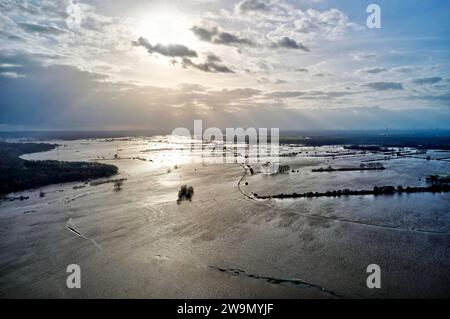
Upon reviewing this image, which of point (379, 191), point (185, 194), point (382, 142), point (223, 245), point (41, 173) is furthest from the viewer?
point (382, 142)

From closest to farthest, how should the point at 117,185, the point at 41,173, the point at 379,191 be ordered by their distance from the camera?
the point at 379,191
the point at 117,185
the point at 41,173

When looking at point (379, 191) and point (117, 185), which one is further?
point (117, 185)

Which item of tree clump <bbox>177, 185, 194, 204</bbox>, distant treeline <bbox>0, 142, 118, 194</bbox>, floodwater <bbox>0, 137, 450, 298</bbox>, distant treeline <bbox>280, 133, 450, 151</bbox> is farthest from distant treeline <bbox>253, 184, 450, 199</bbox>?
distant treeline <bbox>280, 133, 450, 151</bbox>

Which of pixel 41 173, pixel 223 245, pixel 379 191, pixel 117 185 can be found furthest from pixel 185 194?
pixel 41 173

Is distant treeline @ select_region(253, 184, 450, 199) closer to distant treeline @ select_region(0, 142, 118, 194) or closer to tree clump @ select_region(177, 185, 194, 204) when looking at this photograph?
tree clump @ select_region(177, 185, 194, 204)

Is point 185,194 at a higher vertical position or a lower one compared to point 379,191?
lower

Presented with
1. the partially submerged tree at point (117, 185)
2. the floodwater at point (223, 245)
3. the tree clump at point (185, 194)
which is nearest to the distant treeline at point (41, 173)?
the floodwater at point (223, 245)

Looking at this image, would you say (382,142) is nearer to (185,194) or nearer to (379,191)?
(379,191)

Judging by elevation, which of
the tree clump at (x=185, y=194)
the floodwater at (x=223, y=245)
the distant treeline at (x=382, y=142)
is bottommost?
the floodwater at (x=223, y=245)

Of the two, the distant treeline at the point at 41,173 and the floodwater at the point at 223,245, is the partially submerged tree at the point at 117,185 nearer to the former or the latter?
the floodwater at the point at 223,245
